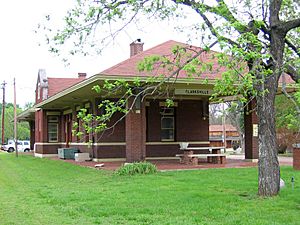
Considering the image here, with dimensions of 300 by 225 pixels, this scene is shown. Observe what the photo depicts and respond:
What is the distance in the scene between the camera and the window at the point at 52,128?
115 feet

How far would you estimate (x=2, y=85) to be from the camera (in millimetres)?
68188

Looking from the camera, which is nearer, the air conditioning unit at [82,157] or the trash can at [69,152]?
the air conditioning unit at [82,157]

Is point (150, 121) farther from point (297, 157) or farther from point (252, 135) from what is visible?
point (297, 157)

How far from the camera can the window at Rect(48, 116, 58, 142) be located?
35.0 m

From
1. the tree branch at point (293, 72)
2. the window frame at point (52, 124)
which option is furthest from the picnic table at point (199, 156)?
the window frame at point (52, 124)

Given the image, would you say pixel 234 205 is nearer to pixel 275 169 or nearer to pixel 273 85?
pixel 275 169

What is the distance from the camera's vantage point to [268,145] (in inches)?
452

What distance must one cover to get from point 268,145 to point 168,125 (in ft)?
48.1

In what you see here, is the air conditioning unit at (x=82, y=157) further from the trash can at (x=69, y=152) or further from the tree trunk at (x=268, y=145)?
the tree trunk at (x=268, y=145)

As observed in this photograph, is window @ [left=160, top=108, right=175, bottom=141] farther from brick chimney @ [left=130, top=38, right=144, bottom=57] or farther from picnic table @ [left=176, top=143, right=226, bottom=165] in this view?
brick chimney @ [left=130, top=38, right=144, bottom=57]

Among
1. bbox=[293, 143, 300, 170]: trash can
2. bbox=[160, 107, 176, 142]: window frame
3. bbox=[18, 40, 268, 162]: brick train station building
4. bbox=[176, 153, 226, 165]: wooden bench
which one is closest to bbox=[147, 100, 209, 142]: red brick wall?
bbox=[18, 40, 268, 162]: brick train station building

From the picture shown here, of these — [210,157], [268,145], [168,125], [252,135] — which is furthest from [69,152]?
[268,145]

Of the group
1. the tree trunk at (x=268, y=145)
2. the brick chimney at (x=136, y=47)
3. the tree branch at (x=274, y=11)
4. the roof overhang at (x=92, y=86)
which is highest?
the brick chimney at (x=136, y=47)

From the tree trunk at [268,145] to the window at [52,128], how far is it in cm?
2520
